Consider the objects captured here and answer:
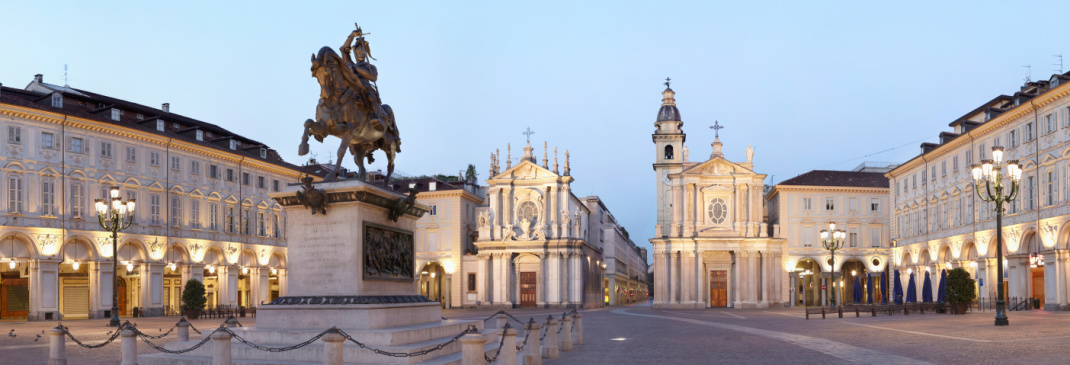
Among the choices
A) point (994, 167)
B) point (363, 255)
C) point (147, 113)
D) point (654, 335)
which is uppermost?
point (147, 113)

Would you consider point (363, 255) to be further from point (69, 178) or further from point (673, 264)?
point (673, 264)

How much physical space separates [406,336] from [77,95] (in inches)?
1793

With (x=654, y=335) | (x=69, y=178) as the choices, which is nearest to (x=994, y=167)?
(x=654, y=335)

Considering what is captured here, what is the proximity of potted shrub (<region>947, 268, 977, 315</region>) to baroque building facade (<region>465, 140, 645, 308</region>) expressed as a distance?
37761mm

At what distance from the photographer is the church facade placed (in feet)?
251

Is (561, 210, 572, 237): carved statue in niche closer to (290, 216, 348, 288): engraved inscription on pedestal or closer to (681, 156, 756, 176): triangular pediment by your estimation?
(681, 156, 756, 176): triangular pediment

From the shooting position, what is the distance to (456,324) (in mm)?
20109

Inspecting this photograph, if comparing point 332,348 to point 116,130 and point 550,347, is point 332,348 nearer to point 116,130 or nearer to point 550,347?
point 550,347

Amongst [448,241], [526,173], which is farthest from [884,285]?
[448,241]

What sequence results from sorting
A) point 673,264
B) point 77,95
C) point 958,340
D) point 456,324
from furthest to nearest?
1. point 673,264
2. point 77,95
3. point 958,340
4. point 456,324

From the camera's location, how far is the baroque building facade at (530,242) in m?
79.0

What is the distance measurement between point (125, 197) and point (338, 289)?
4130 cm

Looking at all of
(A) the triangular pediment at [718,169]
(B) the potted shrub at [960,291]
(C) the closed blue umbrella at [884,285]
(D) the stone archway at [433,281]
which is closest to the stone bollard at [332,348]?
(B) the potted shrub at [960,291]

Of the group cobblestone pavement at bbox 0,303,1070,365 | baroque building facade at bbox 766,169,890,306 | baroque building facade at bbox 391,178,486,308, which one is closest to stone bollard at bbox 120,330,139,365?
cobblestone pavement at bbox 0,303,1070,365
